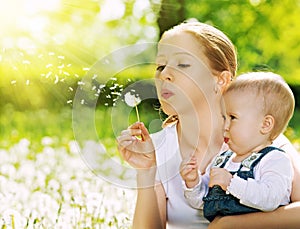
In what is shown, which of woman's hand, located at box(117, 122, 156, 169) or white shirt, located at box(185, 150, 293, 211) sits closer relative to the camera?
white shirt, located at box(185, 150, 293, 211)

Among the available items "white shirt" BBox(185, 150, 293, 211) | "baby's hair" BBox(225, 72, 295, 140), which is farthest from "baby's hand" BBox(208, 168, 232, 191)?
"baby's hair" BBox(225, 72, 295, 140)

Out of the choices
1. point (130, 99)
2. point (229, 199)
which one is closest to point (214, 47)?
point (130, 99)

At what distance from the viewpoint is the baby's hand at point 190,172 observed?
276cm

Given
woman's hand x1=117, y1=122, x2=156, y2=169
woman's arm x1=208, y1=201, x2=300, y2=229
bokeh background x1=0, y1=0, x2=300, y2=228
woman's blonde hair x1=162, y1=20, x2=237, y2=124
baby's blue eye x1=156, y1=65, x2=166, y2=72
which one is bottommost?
woman's arm x1=208, y1=201, x2=300, y2=229

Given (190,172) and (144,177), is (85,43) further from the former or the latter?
(190,172)

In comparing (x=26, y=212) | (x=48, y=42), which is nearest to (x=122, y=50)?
(x=26, y=212)

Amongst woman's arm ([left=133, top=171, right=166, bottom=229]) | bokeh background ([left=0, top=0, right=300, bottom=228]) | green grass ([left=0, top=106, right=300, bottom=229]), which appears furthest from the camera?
bokeh background ([left=0, top=0, right=300, bottom=228])

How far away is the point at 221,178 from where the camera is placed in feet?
8.84

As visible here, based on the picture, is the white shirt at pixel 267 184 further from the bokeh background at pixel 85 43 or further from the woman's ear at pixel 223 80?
the bokeh background at pixel 85 43

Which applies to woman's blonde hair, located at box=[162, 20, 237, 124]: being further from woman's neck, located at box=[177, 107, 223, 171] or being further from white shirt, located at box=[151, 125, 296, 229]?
white shirt, located at box=[151, 125, 296, 229]

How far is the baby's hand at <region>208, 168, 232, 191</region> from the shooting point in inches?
106

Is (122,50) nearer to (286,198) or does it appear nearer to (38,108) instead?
(286,198)

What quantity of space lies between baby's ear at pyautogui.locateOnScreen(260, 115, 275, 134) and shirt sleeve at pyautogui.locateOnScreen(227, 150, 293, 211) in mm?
88

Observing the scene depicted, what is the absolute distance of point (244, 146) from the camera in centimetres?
280
